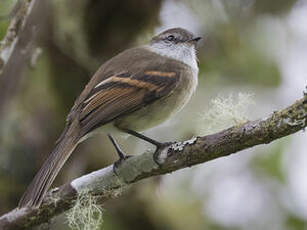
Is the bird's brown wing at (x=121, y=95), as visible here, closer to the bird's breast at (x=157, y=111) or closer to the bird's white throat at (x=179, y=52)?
the bird's breast at (x=157, y=111)

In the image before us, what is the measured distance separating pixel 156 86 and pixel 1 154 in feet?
6.53

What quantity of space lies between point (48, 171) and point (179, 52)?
5.69 feet

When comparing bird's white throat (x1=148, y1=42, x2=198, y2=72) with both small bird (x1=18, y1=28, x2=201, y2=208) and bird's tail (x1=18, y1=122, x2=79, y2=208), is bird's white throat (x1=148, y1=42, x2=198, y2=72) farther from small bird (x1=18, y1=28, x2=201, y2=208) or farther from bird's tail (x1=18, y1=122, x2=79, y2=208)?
bird's tail (x1=18, y1=122, x2=79, y2=208)

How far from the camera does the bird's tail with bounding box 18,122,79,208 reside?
3.34m

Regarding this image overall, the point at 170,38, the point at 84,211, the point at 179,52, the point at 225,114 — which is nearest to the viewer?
the point at 225,114

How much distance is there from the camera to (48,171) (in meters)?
3.55

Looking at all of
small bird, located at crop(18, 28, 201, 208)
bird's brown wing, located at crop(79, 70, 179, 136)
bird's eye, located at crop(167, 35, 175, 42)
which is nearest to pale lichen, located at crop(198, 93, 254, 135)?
small bird, located at crop(18, 28, 201, 208)

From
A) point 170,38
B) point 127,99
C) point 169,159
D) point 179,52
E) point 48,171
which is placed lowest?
point 169,159

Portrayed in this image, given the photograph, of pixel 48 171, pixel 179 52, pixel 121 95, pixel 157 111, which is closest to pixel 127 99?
pixel 121 95

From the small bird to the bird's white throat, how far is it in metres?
0.05

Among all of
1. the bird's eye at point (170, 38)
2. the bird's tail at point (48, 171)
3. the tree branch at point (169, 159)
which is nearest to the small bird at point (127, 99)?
the bird's tail at point (48, 171)

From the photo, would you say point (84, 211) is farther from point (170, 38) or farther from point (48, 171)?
point (170, 38)

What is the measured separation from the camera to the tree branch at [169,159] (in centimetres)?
283

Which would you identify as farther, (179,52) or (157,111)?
(179,52)
